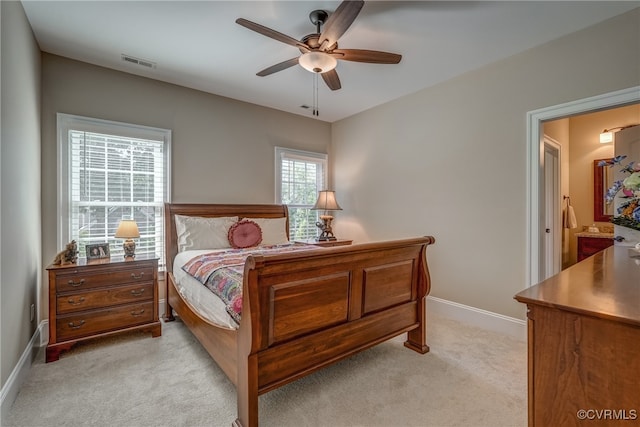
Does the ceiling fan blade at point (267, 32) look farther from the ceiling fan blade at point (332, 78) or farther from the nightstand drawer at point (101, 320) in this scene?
the nightstand drawer at point (101, 320)

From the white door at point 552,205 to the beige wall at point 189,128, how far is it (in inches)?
125

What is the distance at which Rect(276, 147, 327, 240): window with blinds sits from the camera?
14.6ft

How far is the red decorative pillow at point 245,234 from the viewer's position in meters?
3.41

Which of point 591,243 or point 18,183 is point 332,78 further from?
point 591,243

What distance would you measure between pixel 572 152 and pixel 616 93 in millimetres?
2483

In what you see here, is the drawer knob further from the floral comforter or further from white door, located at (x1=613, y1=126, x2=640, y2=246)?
white door, located at (x1=613, y1=126, x2=640, y2=246)

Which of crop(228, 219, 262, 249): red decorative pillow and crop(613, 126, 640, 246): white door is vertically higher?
crop(613, 126, 640, 246): white door

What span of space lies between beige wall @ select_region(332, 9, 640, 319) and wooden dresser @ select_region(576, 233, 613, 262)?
2.03 meters

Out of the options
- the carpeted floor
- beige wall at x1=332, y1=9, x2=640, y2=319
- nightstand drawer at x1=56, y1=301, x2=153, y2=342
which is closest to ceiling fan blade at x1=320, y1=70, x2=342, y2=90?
beige wall at x1=332, y1=9, x2=640, y2=319

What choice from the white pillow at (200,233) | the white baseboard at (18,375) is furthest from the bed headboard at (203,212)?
the white baseboard at (18,375)

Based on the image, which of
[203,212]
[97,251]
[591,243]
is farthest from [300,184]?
[591,243]

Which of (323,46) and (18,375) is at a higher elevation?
(323,46)

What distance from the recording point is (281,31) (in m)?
2.43

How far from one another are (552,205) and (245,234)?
12.9 feet
